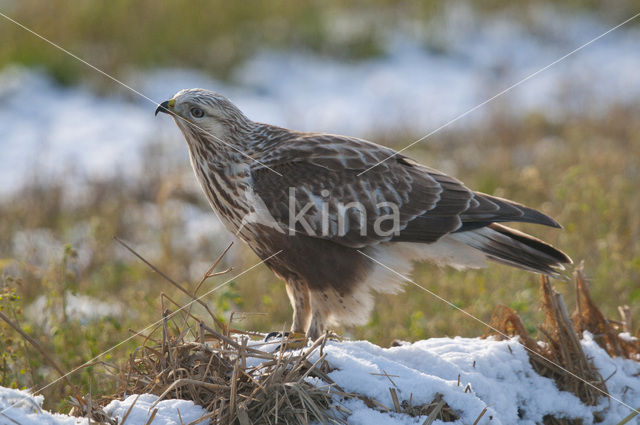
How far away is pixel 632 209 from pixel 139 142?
5.95 meters

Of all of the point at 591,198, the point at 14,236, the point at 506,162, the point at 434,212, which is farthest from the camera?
the point at 506,162

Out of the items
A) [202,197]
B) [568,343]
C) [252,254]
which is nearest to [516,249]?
[568,343]

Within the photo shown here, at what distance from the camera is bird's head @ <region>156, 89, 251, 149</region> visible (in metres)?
Result: 4.18

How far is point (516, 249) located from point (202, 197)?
4.84 meters

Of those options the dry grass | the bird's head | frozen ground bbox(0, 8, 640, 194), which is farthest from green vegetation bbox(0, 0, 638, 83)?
the dry grass

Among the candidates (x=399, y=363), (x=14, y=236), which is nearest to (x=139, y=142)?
(x=14, y=236)

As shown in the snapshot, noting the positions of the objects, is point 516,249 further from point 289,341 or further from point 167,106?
point 167,106

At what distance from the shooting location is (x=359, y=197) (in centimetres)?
419

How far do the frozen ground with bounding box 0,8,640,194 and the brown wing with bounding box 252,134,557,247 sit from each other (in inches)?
184

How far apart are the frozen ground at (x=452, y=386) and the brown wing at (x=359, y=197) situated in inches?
29.7

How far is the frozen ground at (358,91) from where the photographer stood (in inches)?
366

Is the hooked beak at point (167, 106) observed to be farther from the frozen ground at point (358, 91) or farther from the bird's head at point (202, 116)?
the frozen ground at point (358, 91)

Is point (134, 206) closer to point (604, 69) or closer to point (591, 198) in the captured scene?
point (591, 198)

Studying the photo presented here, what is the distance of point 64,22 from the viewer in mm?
11656
